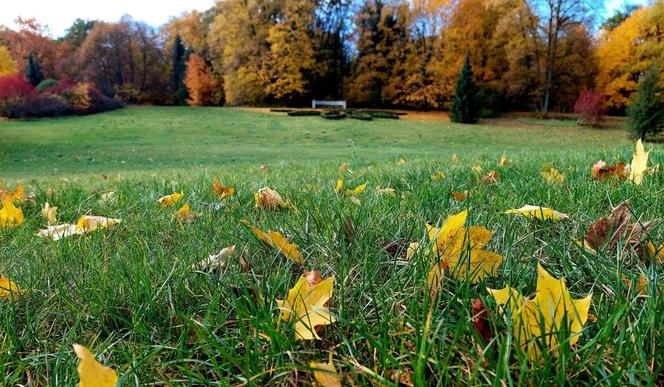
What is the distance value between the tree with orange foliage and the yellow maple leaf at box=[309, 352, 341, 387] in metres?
43.3

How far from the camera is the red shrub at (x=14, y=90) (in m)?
27.7

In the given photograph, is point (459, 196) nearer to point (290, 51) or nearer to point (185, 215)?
point (185, 215)

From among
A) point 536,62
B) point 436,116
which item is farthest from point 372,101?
point 536,62

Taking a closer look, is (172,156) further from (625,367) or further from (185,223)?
(625,367)

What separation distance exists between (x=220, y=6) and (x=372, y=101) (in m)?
18.2

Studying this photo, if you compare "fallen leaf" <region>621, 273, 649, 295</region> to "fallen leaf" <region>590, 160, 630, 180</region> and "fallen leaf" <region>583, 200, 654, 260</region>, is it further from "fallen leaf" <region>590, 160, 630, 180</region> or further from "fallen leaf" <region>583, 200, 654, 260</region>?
"fallen leaf" <region>590, 160, 630, 180</region>

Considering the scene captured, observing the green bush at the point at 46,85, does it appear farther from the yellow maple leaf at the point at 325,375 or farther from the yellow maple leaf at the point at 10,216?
the yellow maple leaf at the point at 325,375

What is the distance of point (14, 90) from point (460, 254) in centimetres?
3638

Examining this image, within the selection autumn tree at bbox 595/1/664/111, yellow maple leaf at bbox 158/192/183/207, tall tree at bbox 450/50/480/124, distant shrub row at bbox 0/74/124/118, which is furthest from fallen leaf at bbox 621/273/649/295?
distant shrub row at bbox 0/74/124/118

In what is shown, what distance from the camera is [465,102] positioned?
27.9 metres

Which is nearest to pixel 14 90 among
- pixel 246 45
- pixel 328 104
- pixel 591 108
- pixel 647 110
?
pixel 246 45

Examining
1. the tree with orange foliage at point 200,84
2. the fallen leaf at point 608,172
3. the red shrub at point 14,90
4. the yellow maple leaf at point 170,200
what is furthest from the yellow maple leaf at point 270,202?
the tree with orange foliage at point 200,84

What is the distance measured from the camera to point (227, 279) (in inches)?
32.5

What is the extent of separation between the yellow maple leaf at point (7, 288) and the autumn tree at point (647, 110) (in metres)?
22.0
